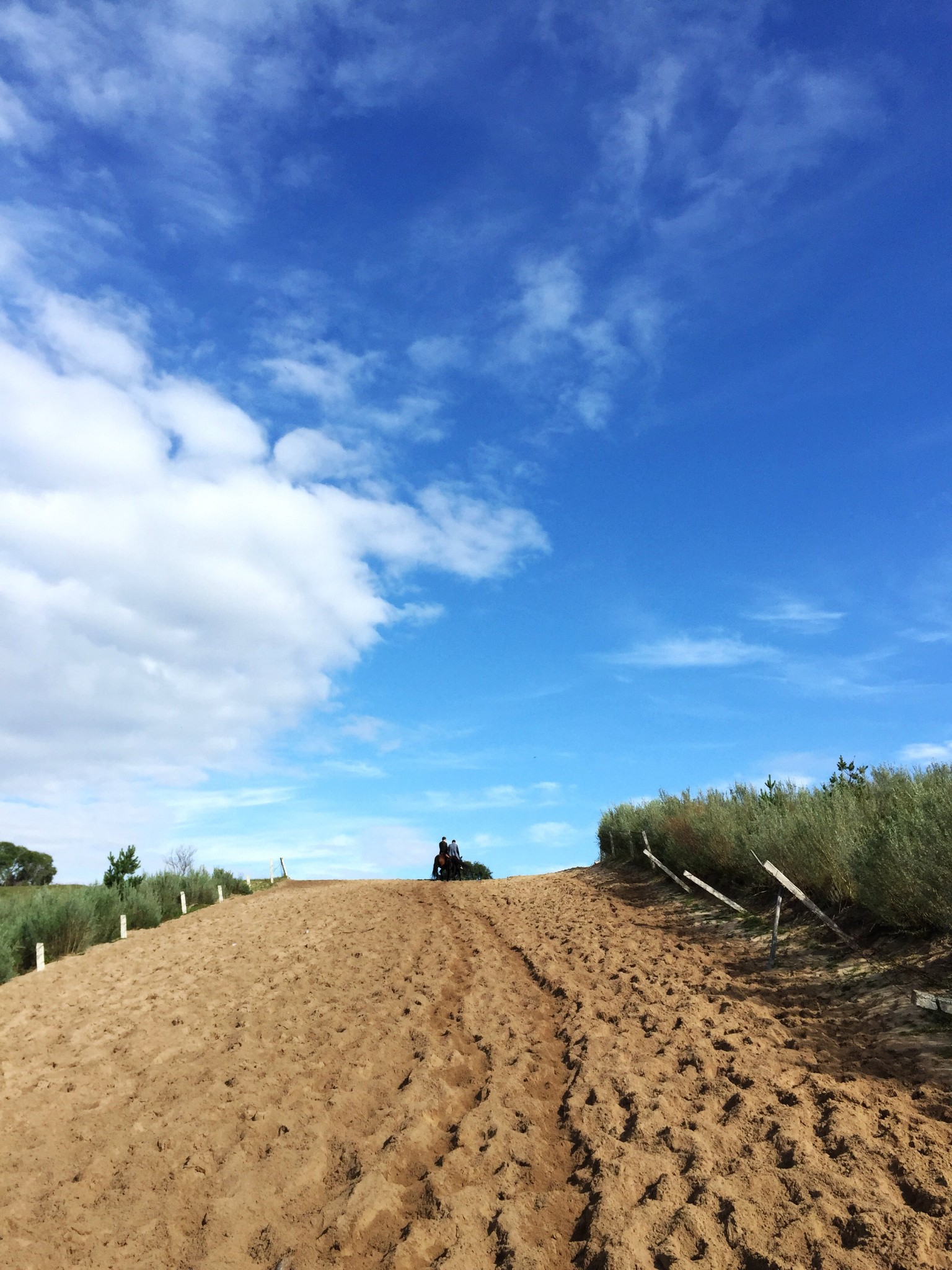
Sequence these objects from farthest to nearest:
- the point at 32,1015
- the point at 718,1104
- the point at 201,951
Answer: the point at 201,951 → the point at 32,1015 → the point at 718,1104

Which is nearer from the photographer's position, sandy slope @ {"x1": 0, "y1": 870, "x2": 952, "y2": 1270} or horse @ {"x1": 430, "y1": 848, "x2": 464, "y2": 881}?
sandy slope @ {"x1": 0, "y1": 870, "x2": 952, "y2": 1270}

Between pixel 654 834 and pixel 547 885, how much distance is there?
3.18 meters

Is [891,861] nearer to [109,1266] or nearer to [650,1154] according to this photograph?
[650,1154]

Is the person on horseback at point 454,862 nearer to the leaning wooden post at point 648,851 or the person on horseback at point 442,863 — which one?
the person on horseback at point 442,863

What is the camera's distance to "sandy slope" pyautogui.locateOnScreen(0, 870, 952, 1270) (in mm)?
4277

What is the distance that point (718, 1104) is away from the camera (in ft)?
18.1

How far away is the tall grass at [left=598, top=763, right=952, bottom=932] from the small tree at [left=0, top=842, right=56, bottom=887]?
4171cm

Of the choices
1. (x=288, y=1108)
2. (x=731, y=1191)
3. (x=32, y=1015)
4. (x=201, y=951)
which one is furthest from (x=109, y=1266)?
(x=201, y=951)

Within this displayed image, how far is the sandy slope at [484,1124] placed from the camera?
14.0ft

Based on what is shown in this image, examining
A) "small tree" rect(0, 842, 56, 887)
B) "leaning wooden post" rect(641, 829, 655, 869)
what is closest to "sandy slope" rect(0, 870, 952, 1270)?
"leaning wooden post" rect(641, 829, 655, 869)

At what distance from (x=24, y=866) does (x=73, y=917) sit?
123 ft

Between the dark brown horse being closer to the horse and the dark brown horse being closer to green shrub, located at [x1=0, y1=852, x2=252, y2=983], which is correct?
the horse

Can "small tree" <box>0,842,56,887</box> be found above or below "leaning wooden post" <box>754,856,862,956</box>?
above

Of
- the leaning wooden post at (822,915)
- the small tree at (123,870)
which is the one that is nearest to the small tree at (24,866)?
the small tree at (123,870)
